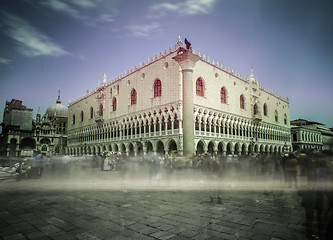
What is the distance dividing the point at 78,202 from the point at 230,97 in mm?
32983

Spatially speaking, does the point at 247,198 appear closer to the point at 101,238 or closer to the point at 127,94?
the point at 101,238

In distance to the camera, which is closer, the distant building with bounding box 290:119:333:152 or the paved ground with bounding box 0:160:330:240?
the paved ground with bounding box 0:160:330:240

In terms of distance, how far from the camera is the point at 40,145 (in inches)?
2419

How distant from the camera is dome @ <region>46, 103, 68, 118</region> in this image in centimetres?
7694

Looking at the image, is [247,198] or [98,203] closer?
[98,203]

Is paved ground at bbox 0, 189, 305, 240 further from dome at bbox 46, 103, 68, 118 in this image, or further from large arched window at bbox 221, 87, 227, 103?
dome at bbox 46, 103, 68, 118

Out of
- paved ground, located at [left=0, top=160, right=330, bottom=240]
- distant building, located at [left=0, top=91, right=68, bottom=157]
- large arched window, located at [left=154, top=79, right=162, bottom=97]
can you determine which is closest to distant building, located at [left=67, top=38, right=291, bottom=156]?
large arched window, located at [left=154, top=79, right=162, bottom=97]

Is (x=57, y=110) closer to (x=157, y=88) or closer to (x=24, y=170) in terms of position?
(x=157, y=88)

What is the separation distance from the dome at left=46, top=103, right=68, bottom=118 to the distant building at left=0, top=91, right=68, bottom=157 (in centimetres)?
1074

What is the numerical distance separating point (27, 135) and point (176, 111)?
165 feet

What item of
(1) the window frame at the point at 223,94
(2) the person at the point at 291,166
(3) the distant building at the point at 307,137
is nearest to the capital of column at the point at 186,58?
(2) the person at the point at 291,166

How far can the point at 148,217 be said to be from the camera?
4.73 metres

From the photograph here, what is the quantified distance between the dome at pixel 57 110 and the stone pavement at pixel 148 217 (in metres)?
77.6

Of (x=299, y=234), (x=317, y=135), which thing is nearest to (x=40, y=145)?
(x=299, y=234)
